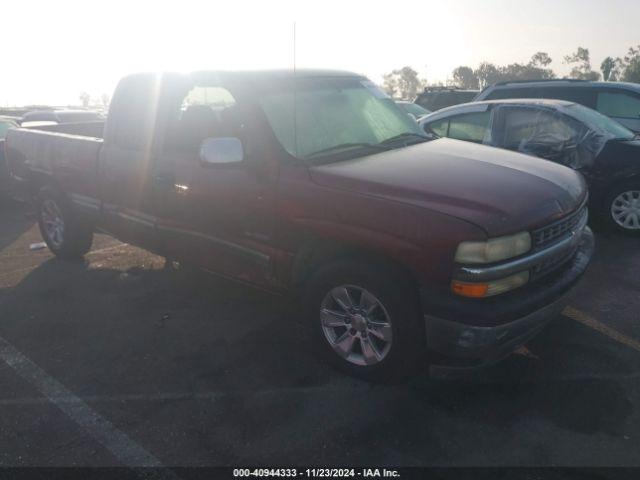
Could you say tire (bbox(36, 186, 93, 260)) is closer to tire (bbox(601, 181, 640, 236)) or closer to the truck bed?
the truck bed

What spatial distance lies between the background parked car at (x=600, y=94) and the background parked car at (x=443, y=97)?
7.02 m

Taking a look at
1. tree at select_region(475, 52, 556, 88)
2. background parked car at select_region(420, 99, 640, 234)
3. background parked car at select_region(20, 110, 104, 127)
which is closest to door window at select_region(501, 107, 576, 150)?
background parked car at select_region(420, 99, 640, 234)

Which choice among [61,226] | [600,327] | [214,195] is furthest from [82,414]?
[600,327]

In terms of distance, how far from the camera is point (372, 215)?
3068mm

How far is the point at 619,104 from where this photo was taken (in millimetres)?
8781

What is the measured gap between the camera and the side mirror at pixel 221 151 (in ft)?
11.4

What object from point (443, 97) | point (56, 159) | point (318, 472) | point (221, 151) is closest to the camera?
point (318, 472)

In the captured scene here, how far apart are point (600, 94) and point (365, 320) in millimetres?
7685

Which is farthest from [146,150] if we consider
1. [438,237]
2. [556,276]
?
[556,276]

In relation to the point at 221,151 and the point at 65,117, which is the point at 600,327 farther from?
the point at 65,117

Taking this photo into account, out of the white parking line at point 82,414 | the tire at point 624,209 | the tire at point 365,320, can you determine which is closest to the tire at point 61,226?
the white parking line at point 82,414

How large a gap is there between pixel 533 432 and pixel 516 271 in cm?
93

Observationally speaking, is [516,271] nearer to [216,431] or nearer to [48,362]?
[216,431]

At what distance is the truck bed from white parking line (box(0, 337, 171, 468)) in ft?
6.44
